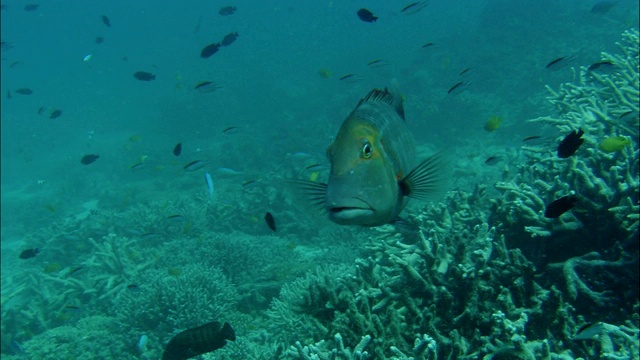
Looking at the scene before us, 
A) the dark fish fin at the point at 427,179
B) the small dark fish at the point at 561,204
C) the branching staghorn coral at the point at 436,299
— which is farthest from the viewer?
the branching staghorn coral at the point at 436,299

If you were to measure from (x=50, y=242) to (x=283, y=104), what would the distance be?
65.2ft

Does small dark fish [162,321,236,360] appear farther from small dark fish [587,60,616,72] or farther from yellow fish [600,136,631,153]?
small dark fish [587,60,616,72]

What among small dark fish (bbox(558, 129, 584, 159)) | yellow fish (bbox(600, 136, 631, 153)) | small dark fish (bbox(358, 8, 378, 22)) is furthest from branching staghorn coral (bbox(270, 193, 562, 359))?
small dark fish (bbox(358, 8, 378, 22))

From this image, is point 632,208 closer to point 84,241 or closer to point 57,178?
point 84,241

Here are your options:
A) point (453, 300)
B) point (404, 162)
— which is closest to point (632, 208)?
point (453, 300)

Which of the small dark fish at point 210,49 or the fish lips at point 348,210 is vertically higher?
the fish lips at point 348,210

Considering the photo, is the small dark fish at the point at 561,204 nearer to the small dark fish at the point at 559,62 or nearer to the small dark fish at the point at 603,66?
the small dark fish at the point at 603,66

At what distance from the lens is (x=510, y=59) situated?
19.4 m

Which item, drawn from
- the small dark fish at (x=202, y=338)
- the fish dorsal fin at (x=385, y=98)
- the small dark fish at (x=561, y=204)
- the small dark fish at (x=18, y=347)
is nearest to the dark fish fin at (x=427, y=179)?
the fish dorsal fin at (x=385, y=98)

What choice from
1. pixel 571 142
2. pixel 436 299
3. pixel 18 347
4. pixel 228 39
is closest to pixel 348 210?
pixel 436 299

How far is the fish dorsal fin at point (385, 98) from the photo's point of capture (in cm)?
184

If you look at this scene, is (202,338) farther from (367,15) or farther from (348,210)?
(367,15)

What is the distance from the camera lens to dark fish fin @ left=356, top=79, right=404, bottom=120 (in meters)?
1.85

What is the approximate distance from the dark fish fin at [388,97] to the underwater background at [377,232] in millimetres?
649
